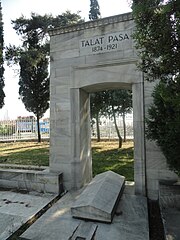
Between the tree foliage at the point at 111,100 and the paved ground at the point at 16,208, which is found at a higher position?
the tree foliage at the point at 111,100

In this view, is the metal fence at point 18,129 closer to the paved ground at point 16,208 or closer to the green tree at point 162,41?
the paved ground at point 16,208

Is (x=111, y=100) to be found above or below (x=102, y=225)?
above

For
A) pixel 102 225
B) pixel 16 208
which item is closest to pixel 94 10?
pixel 16 208

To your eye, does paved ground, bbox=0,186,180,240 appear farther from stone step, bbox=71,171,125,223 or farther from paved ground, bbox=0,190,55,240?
stone step, bbox=71,171,125,223

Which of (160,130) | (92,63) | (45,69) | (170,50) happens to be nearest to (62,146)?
(92,63)

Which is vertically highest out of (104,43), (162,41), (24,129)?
(104,43)

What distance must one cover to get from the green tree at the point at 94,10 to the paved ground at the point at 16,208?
15087mm

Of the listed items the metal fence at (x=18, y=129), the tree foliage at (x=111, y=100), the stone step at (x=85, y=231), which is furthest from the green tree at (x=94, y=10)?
the stone step at (x=85, y=231)

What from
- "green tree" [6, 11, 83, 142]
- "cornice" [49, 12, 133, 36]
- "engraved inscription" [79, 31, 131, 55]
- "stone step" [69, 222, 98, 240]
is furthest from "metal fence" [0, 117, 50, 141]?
"stone step" [69, 222, 98, 240]

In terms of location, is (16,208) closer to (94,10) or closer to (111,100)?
(111,100)

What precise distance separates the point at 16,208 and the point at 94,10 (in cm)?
1627

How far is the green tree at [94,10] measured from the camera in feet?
52.6

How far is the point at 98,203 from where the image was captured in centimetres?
369

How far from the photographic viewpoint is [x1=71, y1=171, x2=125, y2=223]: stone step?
3.56m
